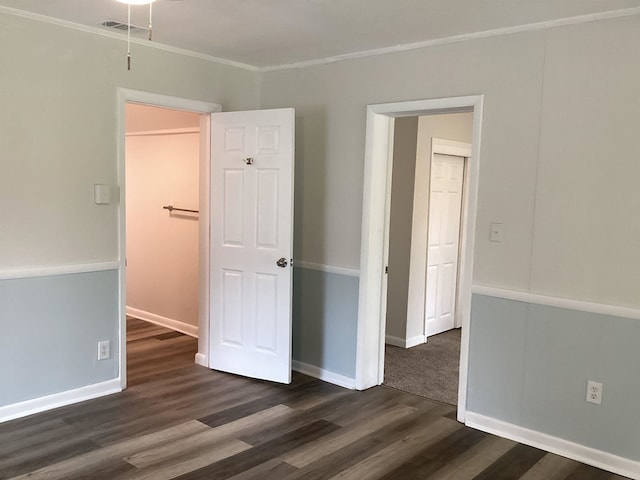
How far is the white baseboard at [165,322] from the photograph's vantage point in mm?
5312

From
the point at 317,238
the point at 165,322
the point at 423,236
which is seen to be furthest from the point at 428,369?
the point at 165,322

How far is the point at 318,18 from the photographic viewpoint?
10.2ft

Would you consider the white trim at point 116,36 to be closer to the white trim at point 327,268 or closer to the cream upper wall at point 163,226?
the cream upper wall at point 163,226

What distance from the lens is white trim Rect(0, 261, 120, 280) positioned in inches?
130

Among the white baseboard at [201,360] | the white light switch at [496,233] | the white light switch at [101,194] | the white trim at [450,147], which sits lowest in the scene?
the white baseboard at [201,360]

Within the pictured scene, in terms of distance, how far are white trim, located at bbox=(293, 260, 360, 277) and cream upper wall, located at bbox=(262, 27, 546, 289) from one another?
5 centimetres

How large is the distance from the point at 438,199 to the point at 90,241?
3297mm

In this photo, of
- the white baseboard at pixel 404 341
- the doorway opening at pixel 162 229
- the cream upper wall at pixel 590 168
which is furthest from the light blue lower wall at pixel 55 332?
the cream upper wall at pixel 590 168

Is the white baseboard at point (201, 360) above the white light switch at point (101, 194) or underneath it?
underneath

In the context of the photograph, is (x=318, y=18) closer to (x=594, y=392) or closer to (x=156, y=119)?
(x=594, y=392)

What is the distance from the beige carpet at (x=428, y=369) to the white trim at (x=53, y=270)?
2.17 meters

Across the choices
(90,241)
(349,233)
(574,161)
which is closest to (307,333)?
(349,233)

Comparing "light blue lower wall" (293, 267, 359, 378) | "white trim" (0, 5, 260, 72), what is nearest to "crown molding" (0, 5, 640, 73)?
"white trim" (0, 5, 260, 72)

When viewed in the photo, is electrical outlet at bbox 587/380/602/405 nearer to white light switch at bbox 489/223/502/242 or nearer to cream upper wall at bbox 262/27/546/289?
cream upper wall at bbox 262/27/546/289
